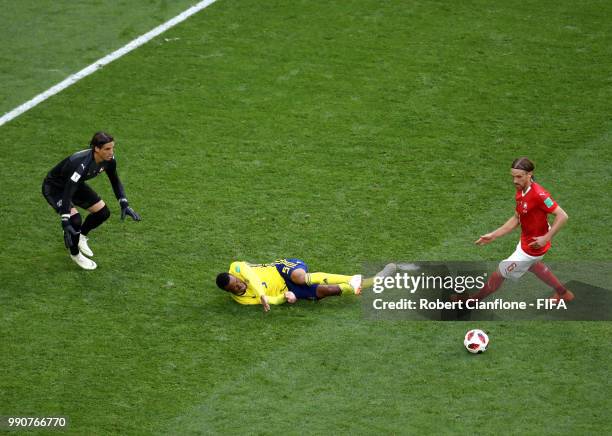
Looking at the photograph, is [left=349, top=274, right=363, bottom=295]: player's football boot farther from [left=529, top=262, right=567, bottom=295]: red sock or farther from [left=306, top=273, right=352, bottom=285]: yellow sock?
[left=529, top=262, right=567, bottom=295]: red sock

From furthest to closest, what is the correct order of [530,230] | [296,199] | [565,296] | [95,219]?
[296,199], [95,219], [565,296], [530,230]

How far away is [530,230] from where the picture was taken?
34.3ft

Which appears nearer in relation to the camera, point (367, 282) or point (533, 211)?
point (533, 211)

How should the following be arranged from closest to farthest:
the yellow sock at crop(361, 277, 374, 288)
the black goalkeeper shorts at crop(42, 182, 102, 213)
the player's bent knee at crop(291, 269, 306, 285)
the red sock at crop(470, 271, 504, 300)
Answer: the red sock at crop(470, 271, 504, 300), the player's bent knee at crop(291, 269, 306, 285), the yellow sock at crop(361, 277, 374, 288), the black goalkeeper shorts at crop(42, 182, 102, 213)

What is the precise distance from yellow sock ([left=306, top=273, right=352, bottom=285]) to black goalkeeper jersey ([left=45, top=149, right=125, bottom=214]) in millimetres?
2572

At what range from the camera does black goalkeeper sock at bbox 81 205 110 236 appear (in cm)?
1212

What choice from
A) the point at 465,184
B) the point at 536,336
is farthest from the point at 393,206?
the point at 536,336

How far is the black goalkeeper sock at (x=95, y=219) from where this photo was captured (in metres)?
12.1

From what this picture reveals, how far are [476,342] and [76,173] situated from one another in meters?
5.00

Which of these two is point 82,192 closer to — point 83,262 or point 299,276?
point 83,262

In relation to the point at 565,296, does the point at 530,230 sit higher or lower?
higher

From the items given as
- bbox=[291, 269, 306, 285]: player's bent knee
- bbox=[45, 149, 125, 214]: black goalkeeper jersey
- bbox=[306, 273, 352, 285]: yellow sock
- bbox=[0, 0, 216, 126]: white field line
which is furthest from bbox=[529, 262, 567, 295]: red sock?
bbox=[0, 0, 216, 126]: white field line

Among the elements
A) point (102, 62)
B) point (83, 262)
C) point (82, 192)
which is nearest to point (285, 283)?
point (83, 262)

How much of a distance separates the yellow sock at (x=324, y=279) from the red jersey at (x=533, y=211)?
2.11 m
